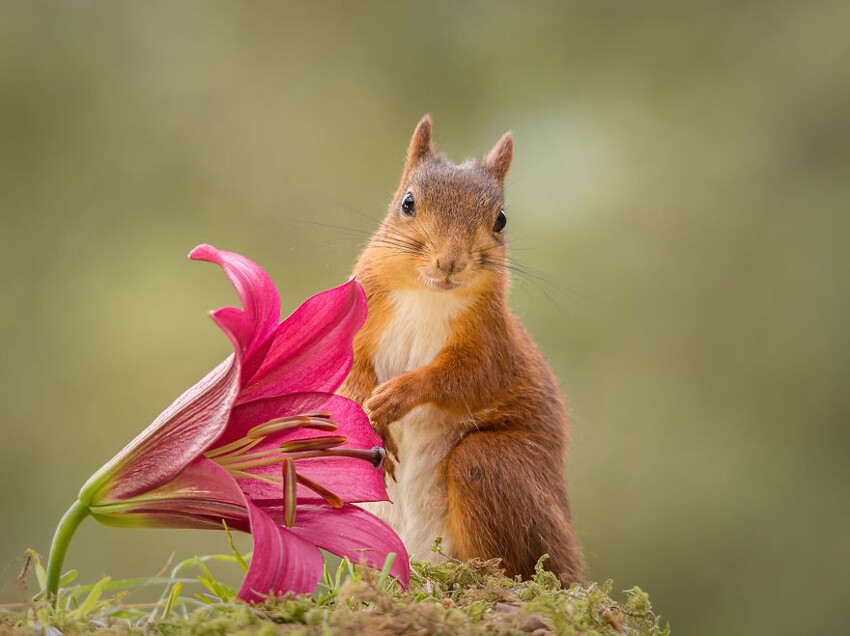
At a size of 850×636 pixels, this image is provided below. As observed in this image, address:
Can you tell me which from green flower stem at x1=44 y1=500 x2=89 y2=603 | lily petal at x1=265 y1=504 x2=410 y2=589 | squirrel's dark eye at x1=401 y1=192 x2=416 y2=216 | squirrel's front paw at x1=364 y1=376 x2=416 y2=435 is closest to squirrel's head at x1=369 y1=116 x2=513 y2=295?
squirrel's dark eye at x1=401 y1=192 x2=416 y2=216

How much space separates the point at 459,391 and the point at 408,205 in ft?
1.13

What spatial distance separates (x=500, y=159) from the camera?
1674 mm

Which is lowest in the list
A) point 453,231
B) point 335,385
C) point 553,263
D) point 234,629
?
point 234,629

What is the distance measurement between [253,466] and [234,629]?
21 cm

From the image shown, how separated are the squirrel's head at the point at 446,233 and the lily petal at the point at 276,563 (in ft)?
2.04

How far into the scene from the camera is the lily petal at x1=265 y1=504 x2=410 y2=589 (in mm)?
859

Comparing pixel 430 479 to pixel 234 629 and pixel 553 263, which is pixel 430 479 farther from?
pixel 553 263

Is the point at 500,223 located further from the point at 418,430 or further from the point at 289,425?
the point at 289,425

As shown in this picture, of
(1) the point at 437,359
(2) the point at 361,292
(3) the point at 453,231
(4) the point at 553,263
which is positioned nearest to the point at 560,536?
(1) the point at 437,359

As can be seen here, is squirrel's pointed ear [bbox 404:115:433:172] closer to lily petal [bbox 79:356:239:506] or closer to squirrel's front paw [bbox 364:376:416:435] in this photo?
squirrel's front paw [bbox 364:376:416:435]

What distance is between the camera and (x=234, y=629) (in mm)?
692

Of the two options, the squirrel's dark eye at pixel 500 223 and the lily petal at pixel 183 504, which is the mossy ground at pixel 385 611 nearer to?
the lily petal at pixel 183 504

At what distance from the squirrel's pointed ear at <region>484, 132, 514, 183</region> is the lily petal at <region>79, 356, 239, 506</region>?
0.90 m

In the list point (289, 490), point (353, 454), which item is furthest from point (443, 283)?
point (289, 490)
